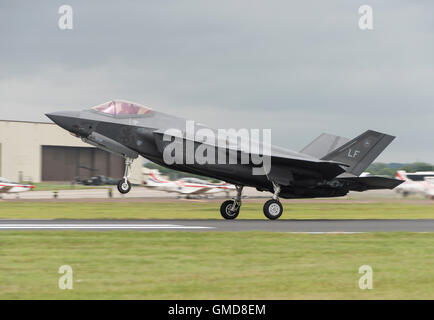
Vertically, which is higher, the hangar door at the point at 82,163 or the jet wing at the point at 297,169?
the hangar door at the point at 82,163

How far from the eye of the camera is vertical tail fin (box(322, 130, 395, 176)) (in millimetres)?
22359

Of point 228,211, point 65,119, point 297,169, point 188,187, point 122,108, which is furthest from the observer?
point 188,187

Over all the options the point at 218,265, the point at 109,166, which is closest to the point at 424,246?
the point at 218,265

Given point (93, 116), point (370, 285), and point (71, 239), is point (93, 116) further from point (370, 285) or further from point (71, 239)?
point (370, 285)

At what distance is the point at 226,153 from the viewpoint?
21391 mm

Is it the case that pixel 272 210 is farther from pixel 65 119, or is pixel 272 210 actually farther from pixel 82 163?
pixel 82 163

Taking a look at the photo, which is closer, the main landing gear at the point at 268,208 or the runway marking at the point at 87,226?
the runway marking at the point at 87,226

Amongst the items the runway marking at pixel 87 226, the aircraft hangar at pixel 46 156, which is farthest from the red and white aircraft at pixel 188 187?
the runway marking at pixel 87 226

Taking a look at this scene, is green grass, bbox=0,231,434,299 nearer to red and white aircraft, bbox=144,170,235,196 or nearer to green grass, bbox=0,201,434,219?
green grass, bbox=0,201,434,219

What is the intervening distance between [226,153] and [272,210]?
9.20 feet

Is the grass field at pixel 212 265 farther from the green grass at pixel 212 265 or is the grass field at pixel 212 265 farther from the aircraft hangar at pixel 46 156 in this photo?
the aircraft hangar at pixel 46 156

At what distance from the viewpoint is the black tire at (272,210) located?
22.0m

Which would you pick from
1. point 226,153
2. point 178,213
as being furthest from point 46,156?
point 226,153
